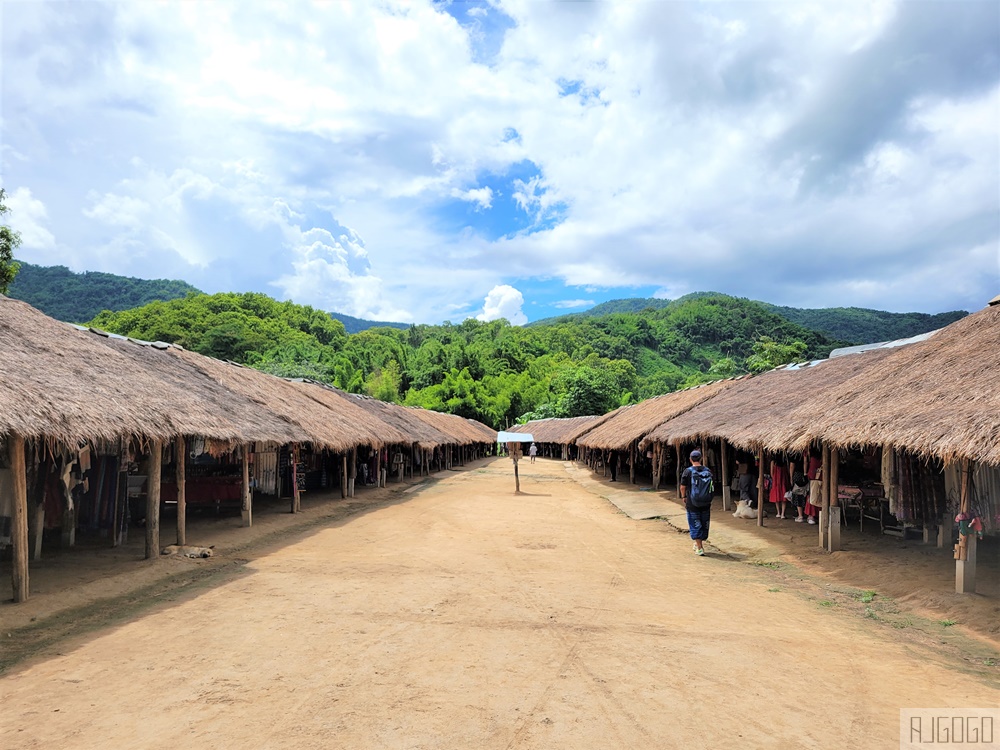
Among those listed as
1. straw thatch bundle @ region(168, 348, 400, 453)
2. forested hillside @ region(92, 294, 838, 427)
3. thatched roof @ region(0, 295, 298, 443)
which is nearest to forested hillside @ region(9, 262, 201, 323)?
forested hillside @ region(92, 294, 838, 427)

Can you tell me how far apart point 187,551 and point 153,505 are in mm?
924

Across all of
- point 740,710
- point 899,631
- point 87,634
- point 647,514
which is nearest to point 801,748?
point 740,710

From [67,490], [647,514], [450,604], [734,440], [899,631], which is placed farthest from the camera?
[647,514]

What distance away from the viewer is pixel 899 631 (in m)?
6.14

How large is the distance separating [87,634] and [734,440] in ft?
35.4

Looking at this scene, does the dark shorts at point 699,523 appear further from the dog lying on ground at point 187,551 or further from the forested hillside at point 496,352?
the forested hillside at point 496,352

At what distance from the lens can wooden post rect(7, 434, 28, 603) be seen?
21.5 feet

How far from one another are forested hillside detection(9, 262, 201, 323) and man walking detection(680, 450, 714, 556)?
81.3 m

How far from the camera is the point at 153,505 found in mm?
8961

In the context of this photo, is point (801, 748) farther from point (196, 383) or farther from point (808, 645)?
point (196, 383)

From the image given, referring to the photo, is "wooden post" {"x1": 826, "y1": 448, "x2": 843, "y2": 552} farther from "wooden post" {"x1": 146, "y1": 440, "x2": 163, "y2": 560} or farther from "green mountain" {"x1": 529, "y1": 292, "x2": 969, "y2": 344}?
"green mountain" {"x1": 529, "y1": 292, "x2": 969, "y2": 344}

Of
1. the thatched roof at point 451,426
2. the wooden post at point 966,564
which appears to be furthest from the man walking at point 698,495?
the thatched roof at point 451,426

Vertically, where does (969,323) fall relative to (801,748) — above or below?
above

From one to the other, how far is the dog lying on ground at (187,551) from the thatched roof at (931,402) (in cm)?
967
